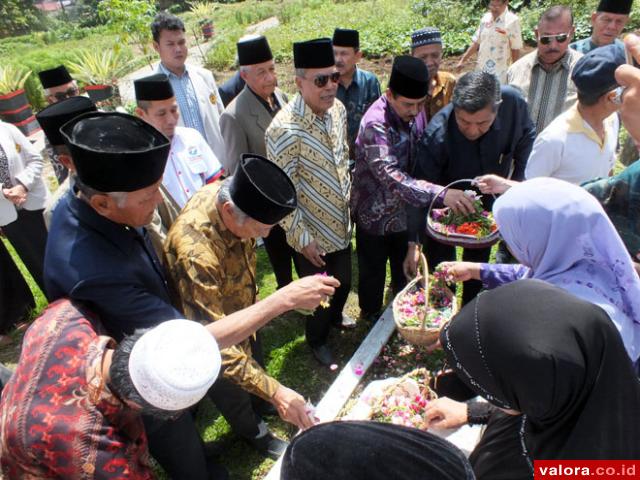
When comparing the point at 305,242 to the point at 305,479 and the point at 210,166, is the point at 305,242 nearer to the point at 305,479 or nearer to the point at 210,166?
the point at 210,166

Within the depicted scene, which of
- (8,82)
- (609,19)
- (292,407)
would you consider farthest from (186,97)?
(8,82)

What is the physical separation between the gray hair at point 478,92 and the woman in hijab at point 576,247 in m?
1.11

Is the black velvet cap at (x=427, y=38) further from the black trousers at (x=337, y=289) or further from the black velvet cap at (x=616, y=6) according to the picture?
the black trousers at (x=337, y=289)

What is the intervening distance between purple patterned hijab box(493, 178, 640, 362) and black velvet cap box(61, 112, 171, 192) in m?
1.62

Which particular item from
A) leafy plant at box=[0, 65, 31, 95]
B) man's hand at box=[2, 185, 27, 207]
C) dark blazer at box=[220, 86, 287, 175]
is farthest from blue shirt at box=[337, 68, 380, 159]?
leafy plant at box=[0, 65, 31, 95]

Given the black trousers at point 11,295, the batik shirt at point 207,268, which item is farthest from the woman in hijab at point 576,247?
the black trousers at point 11,295

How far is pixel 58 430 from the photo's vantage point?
1.42 m

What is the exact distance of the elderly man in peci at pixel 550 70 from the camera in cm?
420

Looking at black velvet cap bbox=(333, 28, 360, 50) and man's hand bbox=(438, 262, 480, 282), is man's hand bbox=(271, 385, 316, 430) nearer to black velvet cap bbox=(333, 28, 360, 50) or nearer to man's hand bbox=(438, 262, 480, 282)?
man's hand bbox=(438, 262, 480, 282)

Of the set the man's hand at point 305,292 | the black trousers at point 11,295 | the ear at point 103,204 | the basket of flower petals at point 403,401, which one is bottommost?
the black trousers at point 11,295

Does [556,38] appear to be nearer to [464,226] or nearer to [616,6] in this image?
[616,6]

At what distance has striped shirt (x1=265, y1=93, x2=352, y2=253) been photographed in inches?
121

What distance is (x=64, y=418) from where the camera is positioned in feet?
4.70

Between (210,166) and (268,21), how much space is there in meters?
21.8
